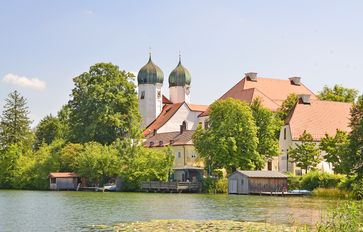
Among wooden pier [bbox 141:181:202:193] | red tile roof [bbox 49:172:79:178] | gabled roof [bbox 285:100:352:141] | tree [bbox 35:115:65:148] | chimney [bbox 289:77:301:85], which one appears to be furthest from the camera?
tree [bbox 35:115:65:148]

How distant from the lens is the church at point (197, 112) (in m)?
72.7

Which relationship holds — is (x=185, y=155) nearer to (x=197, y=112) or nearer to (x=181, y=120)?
(x=181, y=120)

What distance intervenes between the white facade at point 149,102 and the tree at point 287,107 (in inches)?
1230

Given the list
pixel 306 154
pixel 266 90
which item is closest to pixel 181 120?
pixel 266 90

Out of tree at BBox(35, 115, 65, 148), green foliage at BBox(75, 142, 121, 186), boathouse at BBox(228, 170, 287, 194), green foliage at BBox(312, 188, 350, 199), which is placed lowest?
green foliage at BBox(312, 188, 350, 199)

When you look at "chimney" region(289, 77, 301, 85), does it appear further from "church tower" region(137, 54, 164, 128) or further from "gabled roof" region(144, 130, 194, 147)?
"church tower" region(137, 54, 164, 128)

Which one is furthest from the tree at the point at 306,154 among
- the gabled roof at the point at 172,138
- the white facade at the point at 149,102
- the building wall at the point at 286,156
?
→ the white facade at the point at 149,102

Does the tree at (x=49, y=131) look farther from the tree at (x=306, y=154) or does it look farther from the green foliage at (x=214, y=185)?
the tree at (x=306, y=154)

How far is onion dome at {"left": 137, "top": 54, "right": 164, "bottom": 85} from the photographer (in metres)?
106

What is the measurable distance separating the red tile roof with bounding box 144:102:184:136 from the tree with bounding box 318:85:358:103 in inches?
881

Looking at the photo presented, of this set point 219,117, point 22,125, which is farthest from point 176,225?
point 22,125

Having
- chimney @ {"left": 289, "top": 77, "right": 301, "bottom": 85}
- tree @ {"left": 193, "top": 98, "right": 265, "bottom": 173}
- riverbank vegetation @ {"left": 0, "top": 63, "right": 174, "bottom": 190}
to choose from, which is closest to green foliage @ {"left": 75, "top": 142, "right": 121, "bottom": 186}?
riverbank vegetation @ {"left": 0, "top": 63, "right": 174, "bottom": 190}

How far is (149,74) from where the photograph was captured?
105562 millimetres

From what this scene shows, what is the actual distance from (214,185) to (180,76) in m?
47.3
